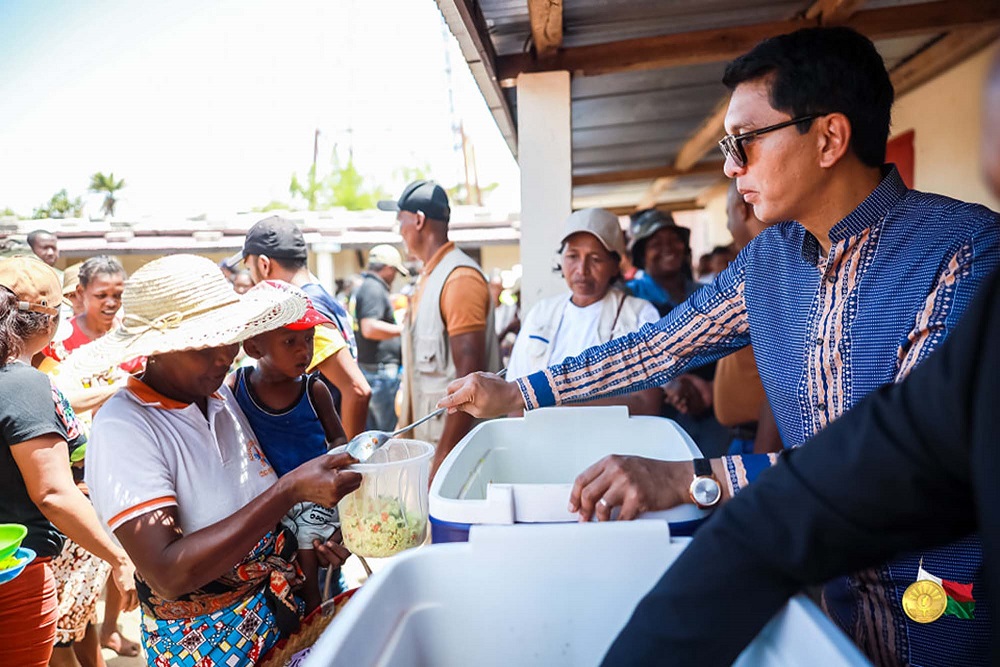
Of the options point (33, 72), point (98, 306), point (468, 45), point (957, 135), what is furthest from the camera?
point (33, 72)

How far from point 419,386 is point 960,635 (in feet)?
8.79

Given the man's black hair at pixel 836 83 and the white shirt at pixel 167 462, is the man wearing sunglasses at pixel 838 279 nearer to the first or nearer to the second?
the man's black hair at pixel 836 83

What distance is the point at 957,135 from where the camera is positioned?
4930 millimetres

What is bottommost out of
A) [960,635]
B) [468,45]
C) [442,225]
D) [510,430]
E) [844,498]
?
[960,635]

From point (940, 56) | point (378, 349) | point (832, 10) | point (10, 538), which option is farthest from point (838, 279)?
point (378, 349)

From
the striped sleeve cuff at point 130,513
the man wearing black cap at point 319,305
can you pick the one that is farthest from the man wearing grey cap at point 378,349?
the striped sleeve cuff at point 130,513

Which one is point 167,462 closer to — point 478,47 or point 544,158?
point 478,47

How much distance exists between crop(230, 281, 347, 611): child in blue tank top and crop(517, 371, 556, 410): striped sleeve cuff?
72 cm

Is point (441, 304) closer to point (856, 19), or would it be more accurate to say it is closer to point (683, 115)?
point (856, 19)

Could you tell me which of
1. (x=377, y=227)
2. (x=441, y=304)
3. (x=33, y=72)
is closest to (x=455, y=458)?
(x=441, y=304)

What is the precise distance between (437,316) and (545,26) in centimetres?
149

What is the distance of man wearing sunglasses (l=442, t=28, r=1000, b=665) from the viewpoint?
115cm

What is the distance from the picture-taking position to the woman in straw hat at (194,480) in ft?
4.91

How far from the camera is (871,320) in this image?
126 centimetres
